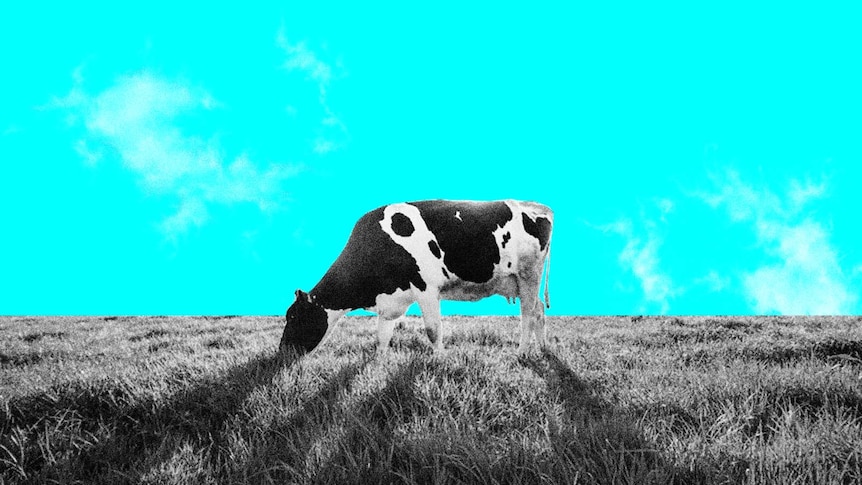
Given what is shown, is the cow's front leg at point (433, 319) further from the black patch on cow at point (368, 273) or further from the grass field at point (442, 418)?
the grass field at point (442, 418)

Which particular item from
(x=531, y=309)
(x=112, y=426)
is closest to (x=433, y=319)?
(x=531, y=309)

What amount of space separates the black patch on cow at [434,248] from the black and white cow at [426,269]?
0.01m

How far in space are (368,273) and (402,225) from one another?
0.79 meters

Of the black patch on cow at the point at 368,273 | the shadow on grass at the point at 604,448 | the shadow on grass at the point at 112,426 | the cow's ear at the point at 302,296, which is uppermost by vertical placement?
the black patch on cow at the point at 368,273

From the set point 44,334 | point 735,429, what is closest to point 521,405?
point 735,429

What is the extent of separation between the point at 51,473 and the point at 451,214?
16.2 ft

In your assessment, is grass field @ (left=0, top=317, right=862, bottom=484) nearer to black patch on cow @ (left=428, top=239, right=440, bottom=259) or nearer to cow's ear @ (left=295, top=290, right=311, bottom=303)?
cow's ear @ (left=295, top=290, right=311, bottom=303)

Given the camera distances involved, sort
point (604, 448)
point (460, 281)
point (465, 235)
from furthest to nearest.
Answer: point (460, 281), point (465, 235), point (604, 448)

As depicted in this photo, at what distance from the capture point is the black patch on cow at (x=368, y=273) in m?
6.35

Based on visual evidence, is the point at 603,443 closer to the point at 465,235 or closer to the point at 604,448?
the point at 604,448

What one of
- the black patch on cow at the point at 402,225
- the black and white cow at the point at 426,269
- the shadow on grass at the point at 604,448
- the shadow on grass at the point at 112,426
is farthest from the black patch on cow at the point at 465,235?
the shadow on grass at the point at 604,448

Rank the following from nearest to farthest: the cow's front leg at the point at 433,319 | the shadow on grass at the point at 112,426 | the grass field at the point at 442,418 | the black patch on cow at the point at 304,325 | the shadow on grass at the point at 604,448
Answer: the shadow on grass at the point at 604,448 < the grass field at the point at 442,418 < the shadow on grass at the point at 112,426 < the cow's front leg at the point at 433,319 < the black patch on cow at the point at 304,325

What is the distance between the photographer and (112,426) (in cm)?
374

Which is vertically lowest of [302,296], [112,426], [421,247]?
[112,426]
